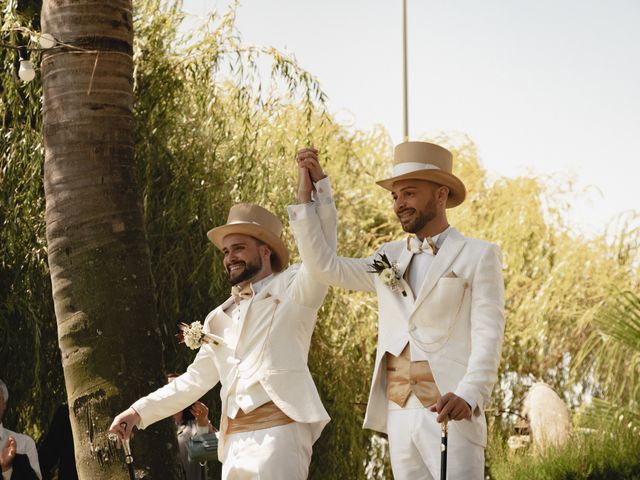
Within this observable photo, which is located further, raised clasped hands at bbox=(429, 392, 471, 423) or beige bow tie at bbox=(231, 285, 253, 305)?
beige bow tie at bbox=(231, 285, 253, 305)

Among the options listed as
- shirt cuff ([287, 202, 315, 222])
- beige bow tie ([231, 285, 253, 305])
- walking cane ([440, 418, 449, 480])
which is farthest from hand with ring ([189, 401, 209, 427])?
walking cane ([440, 418, 449, 480])

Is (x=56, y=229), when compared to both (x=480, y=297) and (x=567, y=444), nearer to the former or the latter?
(x=480, y=297)

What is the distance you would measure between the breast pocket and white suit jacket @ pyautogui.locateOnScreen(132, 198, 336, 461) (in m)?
0.68

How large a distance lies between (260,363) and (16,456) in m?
3.52

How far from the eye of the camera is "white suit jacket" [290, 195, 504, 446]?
480cm

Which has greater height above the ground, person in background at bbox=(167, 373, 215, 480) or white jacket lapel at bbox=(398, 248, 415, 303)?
white jacket lapel at bbox=(398, 248, 415, 303)

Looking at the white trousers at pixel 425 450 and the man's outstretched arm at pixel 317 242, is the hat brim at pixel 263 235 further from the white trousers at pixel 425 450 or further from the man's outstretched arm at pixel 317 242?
the white trousers at pixel 425 450

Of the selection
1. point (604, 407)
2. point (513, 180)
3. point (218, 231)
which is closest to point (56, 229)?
point (218, 231)

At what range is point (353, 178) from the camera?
1448 centimetres

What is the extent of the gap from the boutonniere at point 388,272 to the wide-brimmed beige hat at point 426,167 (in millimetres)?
376

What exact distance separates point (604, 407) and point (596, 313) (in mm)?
4399

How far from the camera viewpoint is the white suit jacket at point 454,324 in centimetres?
480

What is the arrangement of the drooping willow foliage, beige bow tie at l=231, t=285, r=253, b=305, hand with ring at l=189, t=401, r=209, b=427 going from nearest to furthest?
1. beige bow tie at l=231, t=285, r=253, b=305
2. hand with ring at l=189, t=401, r=209, b=427
3. the drooping willow foliage

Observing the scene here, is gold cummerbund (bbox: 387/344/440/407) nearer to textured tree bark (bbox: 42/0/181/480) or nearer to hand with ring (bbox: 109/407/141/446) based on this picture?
hand with ring (bbox: 109/407/141/446)
